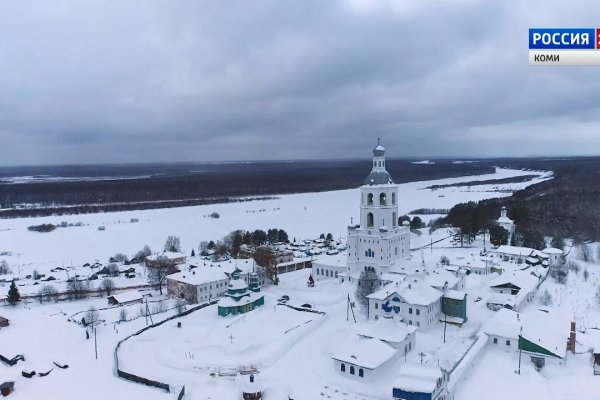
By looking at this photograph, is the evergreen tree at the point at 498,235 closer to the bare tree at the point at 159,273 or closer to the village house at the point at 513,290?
the village house at the point at 513,290

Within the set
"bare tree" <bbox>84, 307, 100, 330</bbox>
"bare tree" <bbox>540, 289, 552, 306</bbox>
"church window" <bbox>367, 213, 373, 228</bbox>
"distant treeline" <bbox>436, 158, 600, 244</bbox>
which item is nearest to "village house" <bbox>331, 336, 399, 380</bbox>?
"bare tree" <bbox>540, 289, 552, 306</bbox>

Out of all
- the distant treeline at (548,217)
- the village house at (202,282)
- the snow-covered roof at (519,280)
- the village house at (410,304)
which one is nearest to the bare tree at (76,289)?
the village house at (202,282)

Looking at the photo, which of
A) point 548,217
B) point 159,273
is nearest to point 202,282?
point 159,273

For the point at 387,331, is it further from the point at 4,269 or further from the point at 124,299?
the point at 4,269

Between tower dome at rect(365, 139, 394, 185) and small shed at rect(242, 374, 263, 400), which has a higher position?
tower dome at rect(365, 139, 394, 185)

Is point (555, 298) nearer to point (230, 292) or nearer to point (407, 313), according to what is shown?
point (407, 313)

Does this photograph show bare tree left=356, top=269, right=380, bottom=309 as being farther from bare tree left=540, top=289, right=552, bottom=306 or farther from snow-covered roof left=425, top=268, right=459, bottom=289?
bare tree left=540, top=289, right=552, bottom=306
